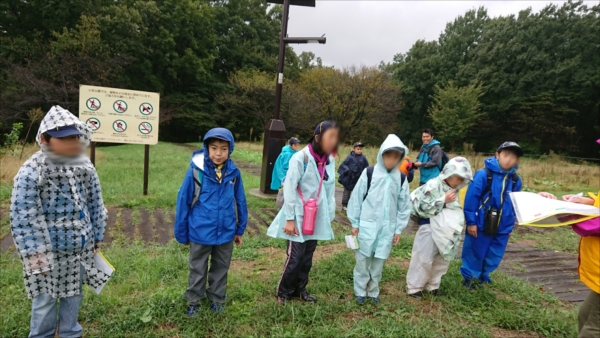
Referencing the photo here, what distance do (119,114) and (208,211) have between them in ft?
15.7

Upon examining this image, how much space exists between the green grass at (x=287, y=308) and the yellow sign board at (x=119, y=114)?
3066 mm

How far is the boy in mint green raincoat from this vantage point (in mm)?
2945

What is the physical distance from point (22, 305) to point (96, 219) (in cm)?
119

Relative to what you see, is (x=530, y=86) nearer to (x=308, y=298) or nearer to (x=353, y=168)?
(x=353, y=168)

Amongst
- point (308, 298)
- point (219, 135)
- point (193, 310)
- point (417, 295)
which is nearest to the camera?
point (219, 135)

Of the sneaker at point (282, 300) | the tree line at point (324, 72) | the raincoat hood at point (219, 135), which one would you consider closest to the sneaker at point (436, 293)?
the sneaker at point (282, 300)

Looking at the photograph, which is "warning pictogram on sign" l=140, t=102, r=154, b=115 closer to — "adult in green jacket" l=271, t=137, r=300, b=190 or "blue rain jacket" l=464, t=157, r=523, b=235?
"adult in green jacket" l=271, t=137, r=300, b=190

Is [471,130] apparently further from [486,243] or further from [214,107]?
[486,243]

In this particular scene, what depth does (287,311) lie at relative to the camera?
2812 mm

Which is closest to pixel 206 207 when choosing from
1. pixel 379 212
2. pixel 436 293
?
pixel 379 212

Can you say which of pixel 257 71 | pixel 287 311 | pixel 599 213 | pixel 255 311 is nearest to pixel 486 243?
pixel 599 213

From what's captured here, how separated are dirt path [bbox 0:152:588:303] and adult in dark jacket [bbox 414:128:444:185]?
1.00m

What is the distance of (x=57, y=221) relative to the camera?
204cm

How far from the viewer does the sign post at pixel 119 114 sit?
611cm
